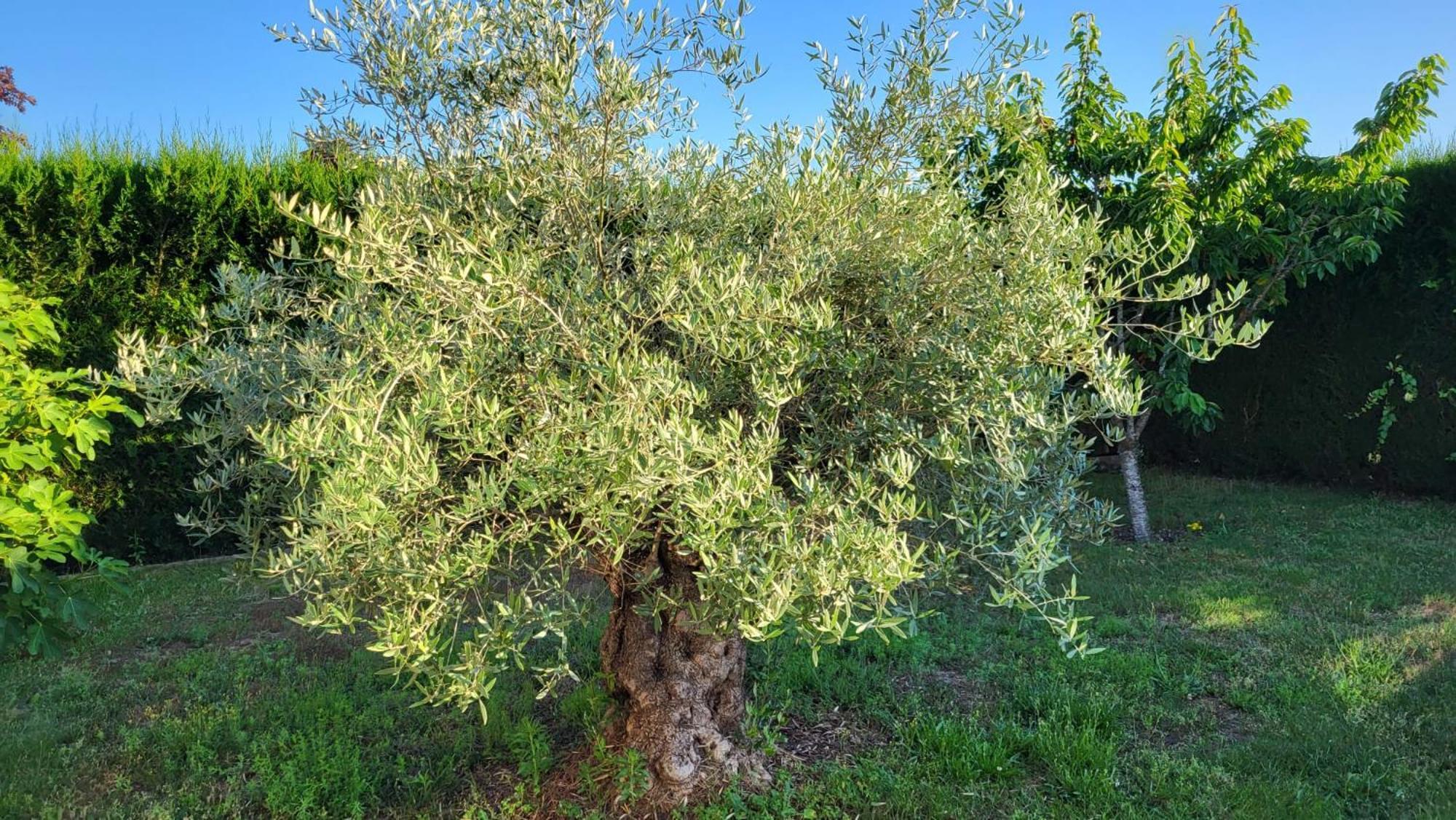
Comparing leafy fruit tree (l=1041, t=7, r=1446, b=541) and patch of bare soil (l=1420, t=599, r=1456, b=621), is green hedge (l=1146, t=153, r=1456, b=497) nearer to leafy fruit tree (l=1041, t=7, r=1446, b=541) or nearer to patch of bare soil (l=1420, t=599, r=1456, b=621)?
leafy fruit tree (l=1041, t=7, r=1446, b=541)

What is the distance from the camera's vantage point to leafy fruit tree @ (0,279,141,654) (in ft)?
14.2

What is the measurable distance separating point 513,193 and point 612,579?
5.16 feet

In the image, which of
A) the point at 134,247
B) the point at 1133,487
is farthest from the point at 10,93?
the point at 1133,487

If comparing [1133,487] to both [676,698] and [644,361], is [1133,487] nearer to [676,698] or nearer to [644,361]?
[676,698]

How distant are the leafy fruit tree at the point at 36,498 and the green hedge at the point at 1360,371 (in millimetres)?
10894

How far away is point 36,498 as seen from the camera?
4.37 m

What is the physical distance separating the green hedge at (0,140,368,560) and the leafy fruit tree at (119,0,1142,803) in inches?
190

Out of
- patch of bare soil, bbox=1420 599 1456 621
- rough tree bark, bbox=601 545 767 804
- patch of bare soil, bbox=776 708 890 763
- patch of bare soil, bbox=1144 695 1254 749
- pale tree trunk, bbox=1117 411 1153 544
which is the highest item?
pale tree trunk, bbox=1117 411 1153 544

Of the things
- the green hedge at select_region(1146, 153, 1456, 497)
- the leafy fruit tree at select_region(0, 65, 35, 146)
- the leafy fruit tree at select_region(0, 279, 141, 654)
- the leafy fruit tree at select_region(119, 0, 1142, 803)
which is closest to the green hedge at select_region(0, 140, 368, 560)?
the leafy fruit tree at select_region(0, 279, 141, 654)

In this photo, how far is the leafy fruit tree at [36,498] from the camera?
14.2 feet

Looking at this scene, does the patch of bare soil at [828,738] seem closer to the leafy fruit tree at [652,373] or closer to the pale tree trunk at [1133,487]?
the leafy fruit tree at [652,373]

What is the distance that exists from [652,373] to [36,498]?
333cm

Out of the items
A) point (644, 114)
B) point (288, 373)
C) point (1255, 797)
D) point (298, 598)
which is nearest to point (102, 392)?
point (288, 373)

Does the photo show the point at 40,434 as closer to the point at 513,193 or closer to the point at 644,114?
the point at 513,193
